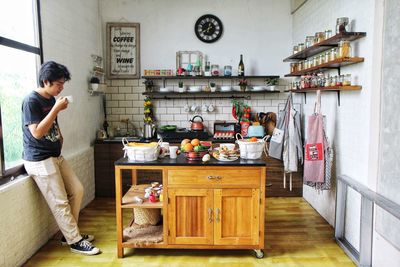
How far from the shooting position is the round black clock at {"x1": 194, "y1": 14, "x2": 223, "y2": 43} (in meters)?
5.32

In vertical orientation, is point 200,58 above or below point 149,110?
above

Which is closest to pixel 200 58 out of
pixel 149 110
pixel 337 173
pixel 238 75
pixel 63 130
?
pixel 238 75

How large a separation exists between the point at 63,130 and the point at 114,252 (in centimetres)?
155

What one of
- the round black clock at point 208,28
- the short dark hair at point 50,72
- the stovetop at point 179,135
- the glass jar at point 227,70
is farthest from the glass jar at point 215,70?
the short dark hair at point 50,72

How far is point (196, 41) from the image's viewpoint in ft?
17.6

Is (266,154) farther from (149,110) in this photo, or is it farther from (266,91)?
(149,110)

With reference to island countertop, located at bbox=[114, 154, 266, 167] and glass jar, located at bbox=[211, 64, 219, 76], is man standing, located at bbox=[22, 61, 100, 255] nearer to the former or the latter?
island countertop, located at bbox=[114, 154, 266, 167]

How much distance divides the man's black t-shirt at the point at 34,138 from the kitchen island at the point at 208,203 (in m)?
0.67

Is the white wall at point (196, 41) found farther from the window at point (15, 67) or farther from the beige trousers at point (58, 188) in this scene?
the beige trousers at point (58, 188)

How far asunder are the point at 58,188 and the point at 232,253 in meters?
1.74

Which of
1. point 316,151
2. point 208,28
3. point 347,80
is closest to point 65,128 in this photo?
point 208,28

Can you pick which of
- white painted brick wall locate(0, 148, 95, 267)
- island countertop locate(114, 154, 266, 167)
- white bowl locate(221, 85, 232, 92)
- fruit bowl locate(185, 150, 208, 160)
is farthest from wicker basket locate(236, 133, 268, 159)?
white bowl locate(221, 85, 232, 92)

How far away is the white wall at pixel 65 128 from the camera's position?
9.31 ft

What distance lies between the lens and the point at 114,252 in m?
3.23
